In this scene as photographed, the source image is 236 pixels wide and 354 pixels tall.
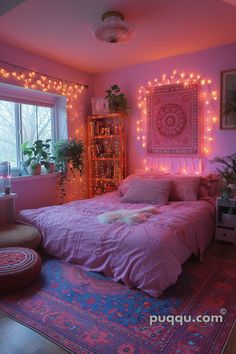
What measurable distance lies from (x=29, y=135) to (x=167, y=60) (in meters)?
2.20

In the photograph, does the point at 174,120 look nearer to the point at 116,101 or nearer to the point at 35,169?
the point at 116,101

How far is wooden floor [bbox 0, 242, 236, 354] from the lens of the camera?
1498mm

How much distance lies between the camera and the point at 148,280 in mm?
2004

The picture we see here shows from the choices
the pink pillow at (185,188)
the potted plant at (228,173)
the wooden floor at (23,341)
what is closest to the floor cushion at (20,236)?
the wooden floor at (23,341)

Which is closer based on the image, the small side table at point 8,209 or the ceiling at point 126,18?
the ceiling at point 126,18

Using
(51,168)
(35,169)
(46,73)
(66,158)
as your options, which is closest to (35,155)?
(35,169)

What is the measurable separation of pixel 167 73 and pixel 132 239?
262cm

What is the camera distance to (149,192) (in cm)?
325

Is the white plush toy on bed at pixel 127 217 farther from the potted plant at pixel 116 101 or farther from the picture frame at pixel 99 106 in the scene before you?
the picture frame at pixel 99 106

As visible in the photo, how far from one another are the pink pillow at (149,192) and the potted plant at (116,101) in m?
1.26

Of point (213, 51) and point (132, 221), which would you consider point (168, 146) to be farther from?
point (132, 221)

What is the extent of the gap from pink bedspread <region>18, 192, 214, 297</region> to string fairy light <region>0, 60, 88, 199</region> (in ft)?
5.10

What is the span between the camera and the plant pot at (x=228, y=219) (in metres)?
2.98

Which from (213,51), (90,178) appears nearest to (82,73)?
(90,178)
